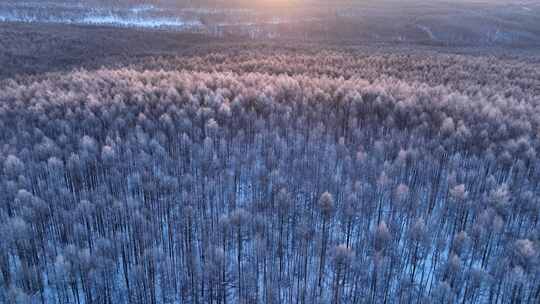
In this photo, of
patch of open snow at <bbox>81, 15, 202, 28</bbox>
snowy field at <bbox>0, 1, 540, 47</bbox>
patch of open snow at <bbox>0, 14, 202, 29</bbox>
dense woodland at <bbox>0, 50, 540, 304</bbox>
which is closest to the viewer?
dense woodland at <bbox>0, 50, 540, 304</bbox>

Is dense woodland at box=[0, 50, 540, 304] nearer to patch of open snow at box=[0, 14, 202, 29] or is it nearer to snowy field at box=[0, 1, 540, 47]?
snowy field at box=[0, 1, 540, 47]

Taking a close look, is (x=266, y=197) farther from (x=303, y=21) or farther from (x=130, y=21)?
(x=130, y=21)

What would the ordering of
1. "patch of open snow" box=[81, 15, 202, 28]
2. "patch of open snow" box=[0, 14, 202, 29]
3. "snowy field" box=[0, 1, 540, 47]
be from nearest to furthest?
"snowy field" box=[0, 1, 540, 47] → "patch of open snow" box=[0, 14, 202, 29] → "patch of open snow" box=[81, 15, 202, 28]

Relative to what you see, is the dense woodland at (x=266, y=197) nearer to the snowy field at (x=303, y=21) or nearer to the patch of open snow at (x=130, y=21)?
the snowy field at (x=303, y=21)

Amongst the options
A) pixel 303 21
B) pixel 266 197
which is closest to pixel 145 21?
pixel 303 21

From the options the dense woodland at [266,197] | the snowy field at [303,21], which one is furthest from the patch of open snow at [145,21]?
the dense woodland at [266,197]

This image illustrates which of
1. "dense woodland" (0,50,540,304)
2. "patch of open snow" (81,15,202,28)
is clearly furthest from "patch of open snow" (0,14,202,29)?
"dense woodland" (0,50,540,304)

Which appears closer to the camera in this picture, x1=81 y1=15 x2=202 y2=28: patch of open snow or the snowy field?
the snowy field

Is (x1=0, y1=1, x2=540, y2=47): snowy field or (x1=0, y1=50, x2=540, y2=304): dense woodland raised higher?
(x1=0, y1=1, x2=540, y2=47): snowy field
